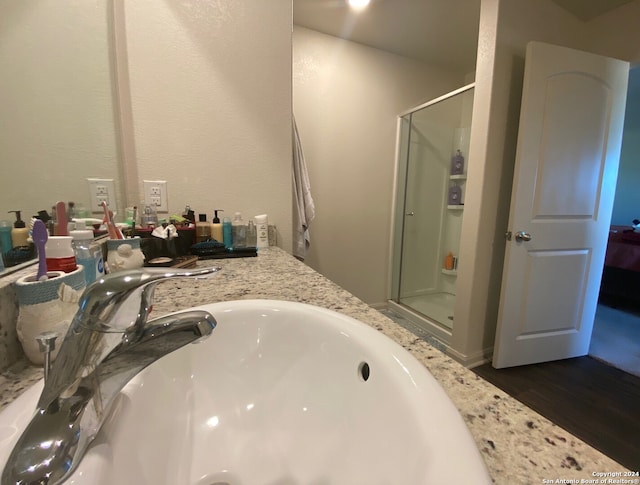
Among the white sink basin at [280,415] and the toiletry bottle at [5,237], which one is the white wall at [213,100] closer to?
the toiletry bottle at [5,237]

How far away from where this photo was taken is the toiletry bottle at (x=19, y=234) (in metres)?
0.52

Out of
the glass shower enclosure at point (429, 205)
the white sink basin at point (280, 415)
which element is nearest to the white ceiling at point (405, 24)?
the glass shower enclosure at point (429, 205)

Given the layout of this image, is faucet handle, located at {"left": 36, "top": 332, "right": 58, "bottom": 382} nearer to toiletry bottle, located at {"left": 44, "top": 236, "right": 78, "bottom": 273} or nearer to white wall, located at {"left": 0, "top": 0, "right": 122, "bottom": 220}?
toiletry bottle, located at {"left": 44, "top": 236, "right": 78, "bottom": 273}

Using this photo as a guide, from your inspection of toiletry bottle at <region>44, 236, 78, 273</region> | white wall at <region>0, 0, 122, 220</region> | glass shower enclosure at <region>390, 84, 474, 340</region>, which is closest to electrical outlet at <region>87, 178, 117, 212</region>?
white wall at <region>0, 0, 122, 220</region>

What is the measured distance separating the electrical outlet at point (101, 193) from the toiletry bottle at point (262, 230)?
513mm

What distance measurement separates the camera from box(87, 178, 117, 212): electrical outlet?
3.10 feet

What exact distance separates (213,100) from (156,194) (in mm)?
440

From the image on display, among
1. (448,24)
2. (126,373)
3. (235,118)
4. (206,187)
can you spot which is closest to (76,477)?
(126,373)

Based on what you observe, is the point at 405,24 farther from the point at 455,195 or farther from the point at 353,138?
the point at 455,195

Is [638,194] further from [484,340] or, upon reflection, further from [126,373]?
[126,373]

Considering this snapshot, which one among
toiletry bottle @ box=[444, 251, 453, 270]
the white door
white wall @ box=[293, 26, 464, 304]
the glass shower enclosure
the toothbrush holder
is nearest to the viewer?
the toothbrush holder

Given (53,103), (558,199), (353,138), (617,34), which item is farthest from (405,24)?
(53,103)

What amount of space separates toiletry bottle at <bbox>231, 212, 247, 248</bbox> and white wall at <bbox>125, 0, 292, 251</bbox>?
55 millimetres

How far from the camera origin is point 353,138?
2254 millimetres
